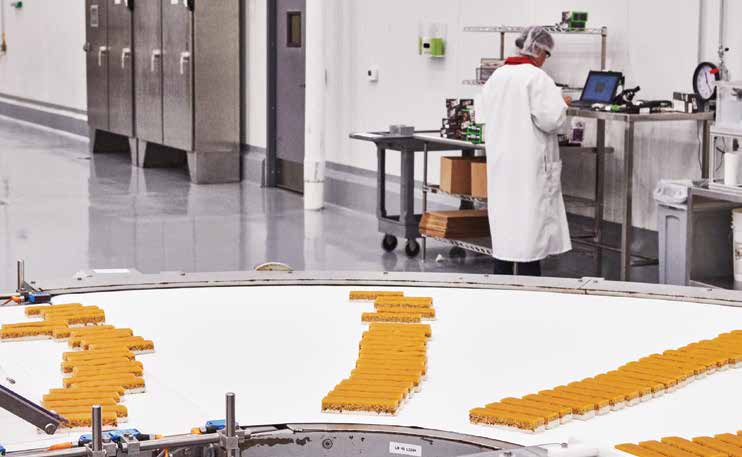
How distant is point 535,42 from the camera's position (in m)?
5.74

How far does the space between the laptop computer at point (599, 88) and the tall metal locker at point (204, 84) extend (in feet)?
15.6

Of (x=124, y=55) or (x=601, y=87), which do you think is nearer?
→ (x=601, y=87)

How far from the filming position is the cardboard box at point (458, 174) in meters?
6.79

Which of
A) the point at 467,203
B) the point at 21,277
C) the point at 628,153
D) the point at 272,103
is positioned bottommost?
the point at 467,203

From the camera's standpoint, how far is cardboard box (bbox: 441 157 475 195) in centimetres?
679

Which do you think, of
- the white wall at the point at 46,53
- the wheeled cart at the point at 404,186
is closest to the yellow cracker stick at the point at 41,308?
the wheeled cart at the point at 404,186

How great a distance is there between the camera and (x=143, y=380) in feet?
6.54

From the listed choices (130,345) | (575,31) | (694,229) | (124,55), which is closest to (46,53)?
(124,55)

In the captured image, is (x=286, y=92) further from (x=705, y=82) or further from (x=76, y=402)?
(x=76, y=402)

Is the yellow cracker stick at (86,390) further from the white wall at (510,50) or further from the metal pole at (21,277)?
the white wall at (510,50)

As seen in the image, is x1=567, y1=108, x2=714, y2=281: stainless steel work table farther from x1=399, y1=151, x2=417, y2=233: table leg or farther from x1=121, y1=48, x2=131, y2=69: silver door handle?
x1=121, y1=48, x2=131, y2=69: silver door handle

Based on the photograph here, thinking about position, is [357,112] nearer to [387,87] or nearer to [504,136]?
[387,87]

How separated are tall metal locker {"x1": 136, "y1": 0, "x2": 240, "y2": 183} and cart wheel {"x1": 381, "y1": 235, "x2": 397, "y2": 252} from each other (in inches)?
133

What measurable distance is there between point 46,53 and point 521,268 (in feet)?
35.8
